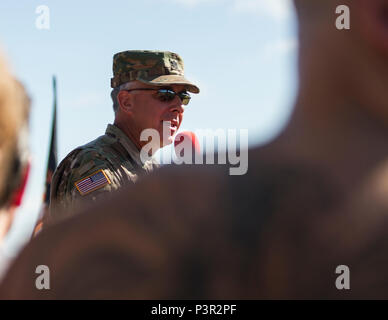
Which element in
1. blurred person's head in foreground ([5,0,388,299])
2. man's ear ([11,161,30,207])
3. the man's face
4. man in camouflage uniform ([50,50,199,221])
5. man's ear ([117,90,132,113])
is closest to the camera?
blurred person's head in foreground ([5,0,388,299])

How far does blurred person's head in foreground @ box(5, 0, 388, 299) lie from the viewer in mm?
824

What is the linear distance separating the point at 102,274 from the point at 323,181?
1.16ft

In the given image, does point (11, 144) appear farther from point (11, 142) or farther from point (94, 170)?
point (94, 170)

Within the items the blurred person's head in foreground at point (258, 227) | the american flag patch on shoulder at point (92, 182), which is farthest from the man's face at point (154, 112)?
the blurred person's head in foreground at point (258, 227)

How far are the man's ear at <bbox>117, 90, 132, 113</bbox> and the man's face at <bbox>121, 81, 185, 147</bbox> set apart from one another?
0.04ft

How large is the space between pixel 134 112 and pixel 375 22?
3.29 metres

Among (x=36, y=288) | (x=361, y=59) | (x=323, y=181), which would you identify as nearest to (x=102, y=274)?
(x=36, y=288)

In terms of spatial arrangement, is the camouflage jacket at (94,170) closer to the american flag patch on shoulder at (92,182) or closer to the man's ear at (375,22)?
the american flag patch on shoulder at (92,182)

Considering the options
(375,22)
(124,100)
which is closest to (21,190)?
(375,22)

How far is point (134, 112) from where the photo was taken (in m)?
4.10

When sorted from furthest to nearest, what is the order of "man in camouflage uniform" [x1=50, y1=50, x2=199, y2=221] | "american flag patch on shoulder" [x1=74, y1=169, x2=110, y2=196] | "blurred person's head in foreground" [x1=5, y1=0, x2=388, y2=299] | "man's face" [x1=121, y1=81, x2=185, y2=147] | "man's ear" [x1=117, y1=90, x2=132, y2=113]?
"man's ear" [x1=117, y1=90, x2=132, y2=113], "man's face" [x1=121, y1=81, x2=185, y2=147], "man in camouflage uniform" [x1=50, y1=50, x2=199, y2=221], "american flag patch on shoulder" [x1=74, y1=169, x2=110, y2=196], "blurred person's head in foreground" [x1=5, y1=0, x2=388, y2=299]

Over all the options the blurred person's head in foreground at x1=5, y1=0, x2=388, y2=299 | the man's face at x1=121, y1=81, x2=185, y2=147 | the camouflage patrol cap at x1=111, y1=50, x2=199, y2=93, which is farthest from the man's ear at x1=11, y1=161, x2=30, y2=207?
the camouflage patrol cap at x1=111, y1=50, x2=199, y2=93

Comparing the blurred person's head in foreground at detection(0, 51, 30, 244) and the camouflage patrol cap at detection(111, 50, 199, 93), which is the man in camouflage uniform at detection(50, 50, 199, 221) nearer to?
the camouflage patrol cap at detection(111, 50, 199, 93)
